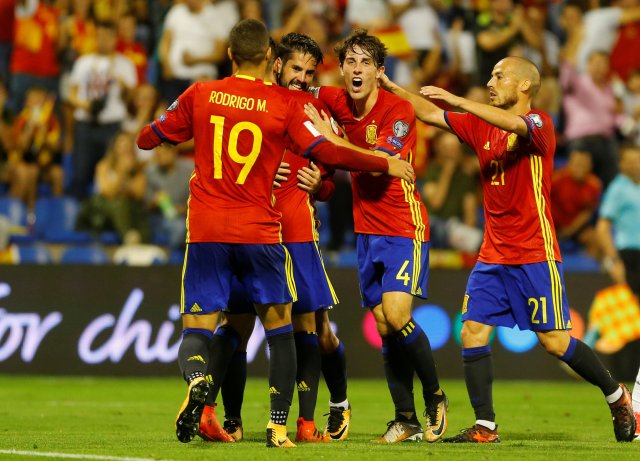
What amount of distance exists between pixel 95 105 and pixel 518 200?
9.22 meters

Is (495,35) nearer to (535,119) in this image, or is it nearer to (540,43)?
(540,43)

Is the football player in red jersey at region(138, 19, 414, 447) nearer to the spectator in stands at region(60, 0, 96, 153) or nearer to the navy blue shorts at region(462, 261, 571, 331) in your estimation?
the navy blue shorts at region(462, 261, 571, 331)

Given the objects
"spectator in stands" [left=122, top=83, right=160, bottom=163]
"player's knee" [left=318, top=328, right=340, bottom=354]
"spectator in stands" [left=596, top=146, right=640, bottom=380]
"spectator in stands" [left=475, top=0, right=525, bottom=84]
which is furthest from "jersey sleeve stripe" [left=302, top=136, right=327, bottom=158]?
"spectator in stands" [left=475, top=0, right=525, bottom=84]

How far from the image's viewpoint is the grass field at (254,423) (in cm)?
680

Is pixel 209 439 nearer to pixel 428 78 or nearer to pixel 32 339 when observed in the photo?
pixel 32 339

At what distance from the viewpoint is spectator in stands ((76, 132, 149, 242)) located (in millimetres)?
14577

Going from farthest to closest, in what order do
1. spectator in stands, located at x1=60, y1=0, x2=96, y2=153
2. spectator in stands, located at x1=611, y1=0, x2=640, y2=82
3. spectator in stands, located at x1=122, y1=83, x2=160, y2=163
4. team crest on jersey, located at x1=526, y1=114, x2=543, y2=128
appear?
spectator in stands, located at x1=611, y1=0, x2=640, y2=82 < spectator in stands, located at x1=60, y1=0, x2=96, y2=153 < spectator in stands, located at x1=122, y1=83, x2=160, y2=163 < team crest on jersey, located at x1=526, y1=114, x2=543, y2=128

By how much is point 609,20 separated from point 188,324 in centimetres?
1116

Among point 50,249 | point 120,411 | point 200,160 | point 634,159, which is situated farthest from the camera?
point 50,249

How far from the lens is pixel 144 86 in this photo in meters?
15.9

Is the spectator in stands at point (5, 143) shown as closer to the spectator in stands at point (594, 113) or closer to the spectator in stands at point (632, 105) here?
the spectator in stands at point (594, 113)

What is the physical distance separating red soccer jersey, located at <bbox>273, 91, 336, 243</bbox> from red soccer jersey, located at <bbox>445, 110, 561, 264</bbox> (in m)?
1.17

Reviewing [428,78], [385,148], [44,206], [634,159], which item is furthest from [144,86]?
[385,148]

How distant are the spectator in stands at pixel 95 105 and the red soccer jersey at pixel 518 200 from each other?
29.0 ft
